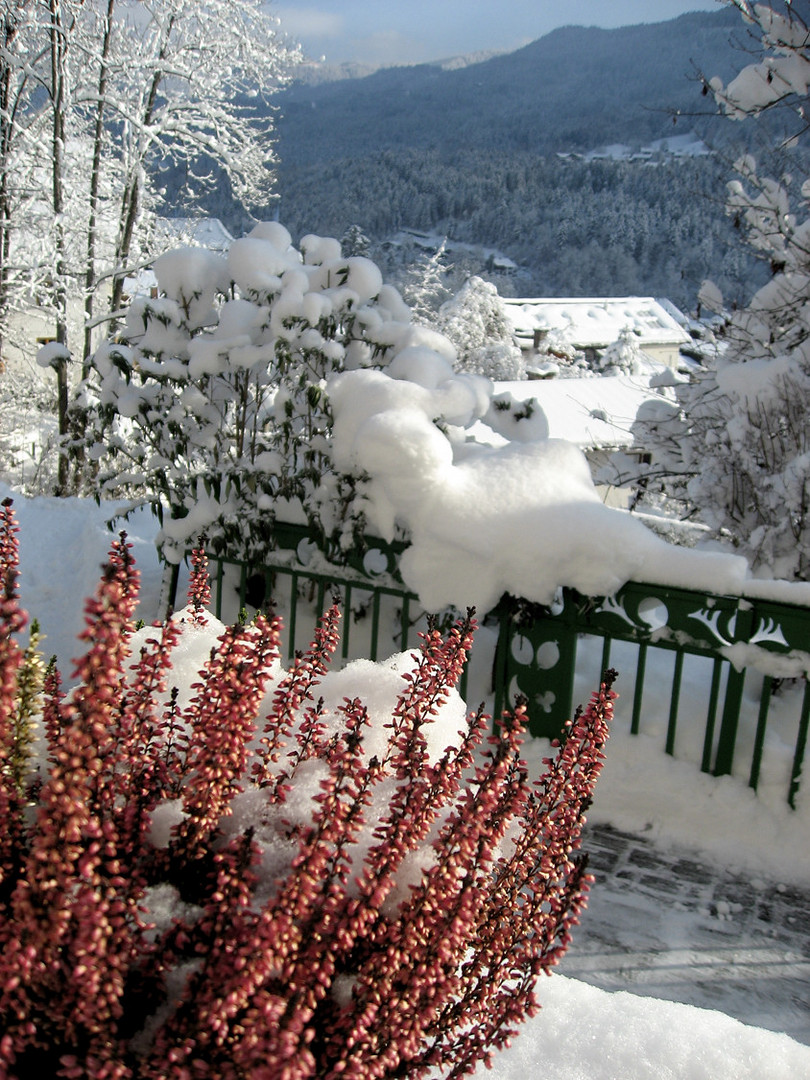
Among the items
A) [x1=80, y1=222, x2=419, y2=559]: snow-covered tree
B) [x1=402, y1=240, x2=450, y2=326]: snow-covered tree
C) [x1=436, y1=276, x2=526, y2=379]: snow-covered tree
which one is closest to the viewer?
[x1=80, y1=222, x2=419, y2=559]: snow-covered tree

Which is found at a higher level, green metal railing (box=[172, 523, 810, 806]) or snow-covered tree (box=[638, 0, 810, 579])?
snow-covered tree (box=[638, 0, 810, 579])

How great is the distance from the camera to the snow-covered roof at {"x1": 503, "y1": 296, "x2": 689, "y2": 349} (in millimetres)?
45344

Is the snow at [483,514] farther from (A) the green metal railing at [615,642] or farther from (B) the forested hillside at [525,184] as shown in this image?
(B) the forested hillside at [525,184]

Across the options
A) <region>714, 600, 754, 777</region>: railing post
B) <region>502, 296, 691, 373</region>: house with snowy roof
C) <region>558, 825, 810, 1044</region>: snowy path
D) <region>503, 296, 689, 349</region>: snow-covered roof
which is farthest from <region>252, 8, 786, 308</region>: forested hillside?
<region>558, 825, 810, 1044</region>: snowy path

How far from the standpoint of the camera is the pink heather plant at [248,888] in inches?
50.0

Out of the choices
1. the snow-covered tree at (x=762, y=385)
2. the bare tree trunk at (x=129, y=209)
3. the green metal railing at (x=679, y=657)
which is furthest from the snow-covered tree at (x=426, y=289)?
the green metal railing at (x=679, y=657)

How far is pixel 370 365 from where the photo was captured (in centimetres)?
477

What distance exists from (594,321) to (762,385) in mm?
44461

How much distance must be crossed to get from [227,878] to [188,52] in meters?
18.9

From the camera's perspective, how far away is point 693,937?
301cm

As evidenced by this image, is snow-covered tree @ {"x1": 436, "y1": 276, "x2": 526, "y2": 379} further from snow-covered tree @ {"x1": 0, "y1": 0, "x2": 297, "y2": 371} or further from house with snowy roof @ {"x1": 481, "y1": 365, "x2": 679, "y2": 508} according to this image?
snow-covered tree @ {"x1": 0, "y1": 0, "x2": 297, "y2": 371}

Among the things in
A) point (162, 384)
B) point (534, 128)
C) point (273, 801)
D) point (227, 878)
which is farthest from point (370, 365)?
point (534, 128)

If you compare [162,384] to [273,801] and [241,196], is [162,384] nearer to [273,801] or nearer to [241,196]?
[273,801]

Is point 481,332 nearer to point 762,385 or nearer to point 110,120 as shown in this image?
point 110,120
